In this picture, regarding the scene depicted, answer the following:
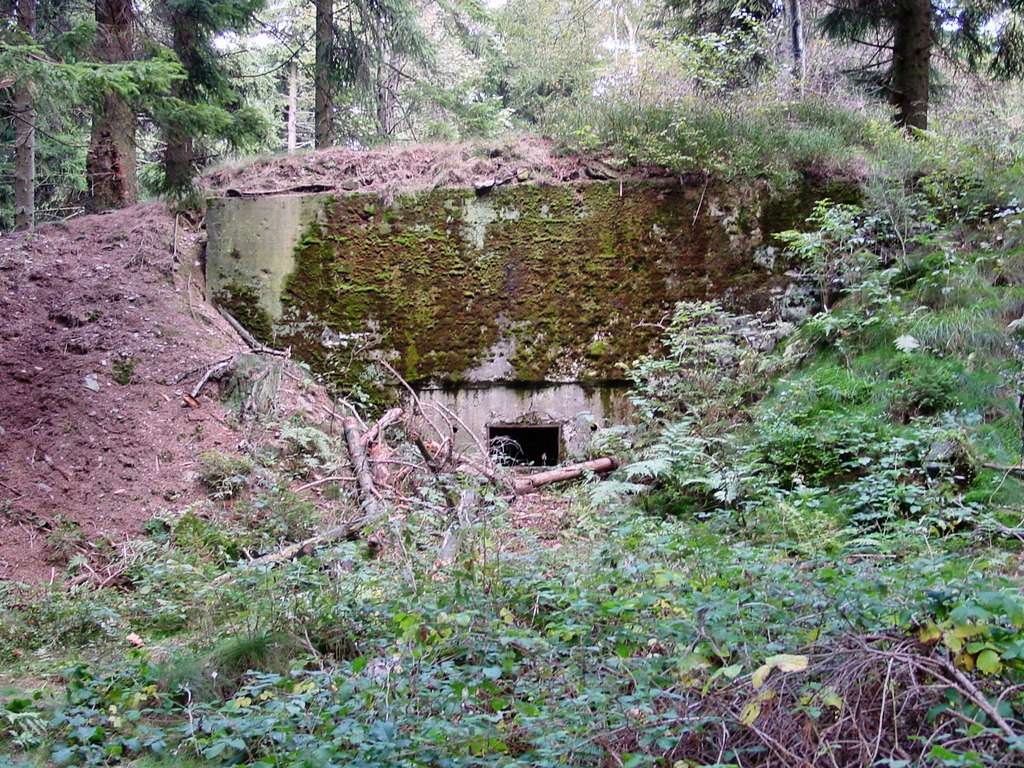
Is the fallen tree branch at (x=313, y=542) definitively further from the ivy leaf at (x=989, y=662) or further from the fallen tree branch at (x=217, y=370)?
the ivy leaf at (x=989, y=662)

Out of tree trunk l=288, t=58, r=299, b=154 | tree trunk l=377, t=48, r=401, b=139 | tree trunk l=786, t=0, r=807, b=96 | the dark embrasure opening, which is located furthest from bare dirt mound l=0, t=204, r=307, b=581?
tree trunk l=288, t=58, r=299, b=154

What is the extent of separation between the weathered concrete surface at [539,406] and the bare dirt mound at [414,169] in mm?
2310

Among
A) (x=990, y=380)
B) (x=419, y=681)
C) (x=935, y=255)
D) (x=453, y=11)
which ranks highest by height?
(x=453, y=11)

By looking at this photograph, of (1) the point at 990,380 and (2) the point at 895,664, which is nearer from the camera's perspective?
(2) the point at 895,664

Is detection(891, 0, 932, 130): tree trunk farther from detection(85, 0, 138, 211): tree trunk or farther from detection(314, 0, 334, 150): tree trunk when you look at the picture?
detection(85, 0, 138, 211): tree trunk

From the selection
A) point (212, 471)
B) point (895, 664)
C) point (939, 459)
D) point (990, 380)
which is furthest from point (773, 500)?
point (212, 471)

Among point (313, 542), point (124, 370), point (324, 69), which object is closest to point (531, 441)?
point (313, 542)

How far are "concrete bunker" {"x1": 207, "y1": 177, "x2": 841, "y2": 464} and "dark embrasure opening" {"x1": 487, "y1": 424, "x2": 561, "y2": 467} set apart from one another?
0.11 feet

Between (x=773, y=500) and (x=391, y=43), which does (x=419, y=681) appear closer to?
(x=773, y=500)

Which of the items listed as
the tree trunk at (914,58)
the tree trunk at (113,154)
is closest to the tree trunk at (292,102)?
the tree trunk at (113,154)

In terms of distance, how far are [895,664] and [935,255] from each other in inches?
228

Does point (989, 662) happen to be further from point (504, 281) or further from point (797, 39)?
point (797, 39)

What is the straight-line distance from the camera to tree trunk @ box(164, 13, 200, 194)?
8.78 m

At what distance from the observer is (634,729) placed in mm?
2445
